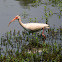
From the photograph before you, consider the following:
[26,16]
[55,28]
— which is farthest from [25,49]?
[26,16]

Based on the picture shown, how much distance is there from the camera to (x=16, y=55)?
7168 mm

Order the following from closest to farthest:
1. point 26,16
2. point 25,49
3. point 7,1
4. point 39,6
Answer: point 25,49, point 26,16, point 39,6, point 7,1

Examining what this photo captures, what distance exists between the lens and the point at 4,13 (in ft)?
46.0

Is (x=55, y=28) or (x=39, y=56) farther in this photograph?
(x=55, y=28)

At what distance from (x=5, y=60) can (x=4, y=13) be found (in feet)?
24.9

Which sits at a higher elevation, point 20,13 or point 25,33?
point 20,13

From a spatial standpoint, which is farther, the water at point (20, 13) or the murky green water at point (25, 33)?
the water at point (20, 13)

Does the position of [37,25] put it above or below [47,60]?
above

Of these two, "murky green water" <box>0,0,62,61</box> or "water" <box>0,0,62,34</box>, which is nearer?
"murky green water" <box>0,0,62,61</box>

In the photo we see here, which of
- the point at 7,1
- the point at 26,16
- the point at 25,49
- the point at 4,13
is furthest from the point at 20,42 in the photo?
the point at 7,1

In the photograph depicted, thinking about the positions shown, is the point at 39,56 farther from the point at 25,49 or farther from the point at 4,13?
the point at 4,13

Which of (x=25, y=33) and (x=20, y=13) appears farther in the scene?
(x=20, y=13)

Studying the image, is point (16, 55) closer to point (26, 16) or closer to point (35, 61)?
point (35, 61)

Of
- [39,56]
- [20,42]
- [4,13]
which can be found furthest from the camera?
[4,13]
